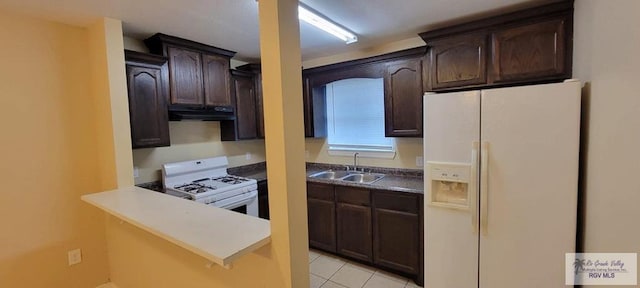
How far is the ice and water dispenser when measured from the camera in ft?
6.12

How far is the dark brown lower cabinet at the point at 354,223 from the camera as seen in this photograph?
8.72 feet

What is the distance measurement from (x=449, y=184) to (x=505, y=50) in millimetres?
1189

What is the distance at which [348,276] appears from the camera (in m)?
2.59

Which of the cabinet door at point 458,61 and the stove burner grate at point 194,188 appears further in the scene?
the stove burner grate at point 194,188

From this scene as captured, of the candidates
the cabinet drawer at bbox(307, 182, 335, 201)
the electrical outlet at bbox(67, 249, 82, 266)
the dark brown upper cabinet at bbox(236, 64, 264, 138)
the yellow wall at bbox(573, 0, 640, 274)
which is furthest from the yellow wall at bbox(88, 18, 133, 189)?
the yellow wall at bbox(573, 0, 640, 274)

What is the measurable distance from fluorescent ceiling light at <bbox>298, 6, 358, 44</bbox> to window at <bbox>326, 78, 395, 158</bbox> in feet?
2.44

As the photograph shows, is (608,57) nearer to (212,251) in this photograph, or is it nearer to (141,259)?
(212,251)

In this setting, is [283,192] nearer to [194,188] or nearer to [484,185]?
[484,185]

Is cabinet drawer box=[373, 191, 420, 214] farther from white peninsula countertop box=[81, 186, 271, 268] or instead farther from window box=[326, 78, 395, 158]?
white peninsula countertop box=[81, 186, 271, 268]

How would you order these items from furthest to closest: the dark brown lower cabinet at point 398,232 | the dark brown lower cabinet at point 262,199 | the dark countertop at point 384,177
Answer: the dark brown lower cabinet at point 262,199 < the dark countertop at point 384,177 < the dark brown lower cabinet at point 398,232

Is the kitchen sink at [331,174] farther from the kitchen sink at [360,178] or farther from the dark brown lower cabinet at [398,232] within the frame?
the dark brown lower cabinet at [398,232]

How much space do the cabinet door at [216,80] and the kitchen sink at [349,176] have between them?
1418 mm

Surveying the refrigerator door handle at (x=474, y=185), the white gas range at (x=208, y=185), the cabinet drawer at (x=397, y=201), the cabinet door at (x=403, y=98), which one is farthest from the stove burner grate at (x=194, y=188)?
the refrigerator door handle at (x=474, y=185)

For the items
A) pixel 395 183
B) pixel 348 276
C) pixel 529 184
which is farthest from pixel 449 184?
pixel 348 276
